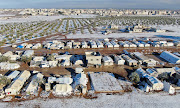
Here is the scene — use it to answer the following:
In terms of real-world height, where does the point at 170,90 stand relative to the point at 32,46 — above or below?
below

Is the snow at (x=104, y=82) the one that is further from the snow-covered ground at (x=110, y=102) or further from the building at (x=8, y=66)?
the building at (x=8, y=66)

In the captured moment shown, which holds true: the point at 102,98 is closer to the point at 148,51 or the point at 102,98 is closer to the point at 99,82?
the point at 99,82

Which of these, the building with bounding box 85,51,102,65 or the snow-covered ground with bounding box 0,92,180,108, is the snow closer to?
the snow-covered ground with bounding box 0,92,180,108

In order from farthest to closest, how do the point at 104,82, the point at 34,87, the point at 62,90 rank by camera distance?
1. the point at 104,82
2. the point at 34,87
3. the point at 62,90

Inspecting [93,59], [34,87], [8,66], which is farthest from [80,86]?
[8,66]

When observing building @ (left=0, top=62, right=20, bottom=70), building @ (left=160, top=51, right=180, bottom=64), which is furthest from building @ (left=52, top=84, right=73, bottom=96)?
building @ (left=160, top=51, right=180, bottom=64)

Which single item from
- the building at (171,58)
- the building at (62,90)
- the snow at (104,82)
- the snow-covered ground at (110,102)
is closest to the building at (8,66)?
the snow-covered ground at (110,102)

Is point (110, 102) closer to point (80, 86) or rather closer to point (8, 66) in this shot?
point (80, 86)

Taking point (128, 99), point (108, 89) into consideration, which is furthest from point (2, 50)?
point (128, 99)
